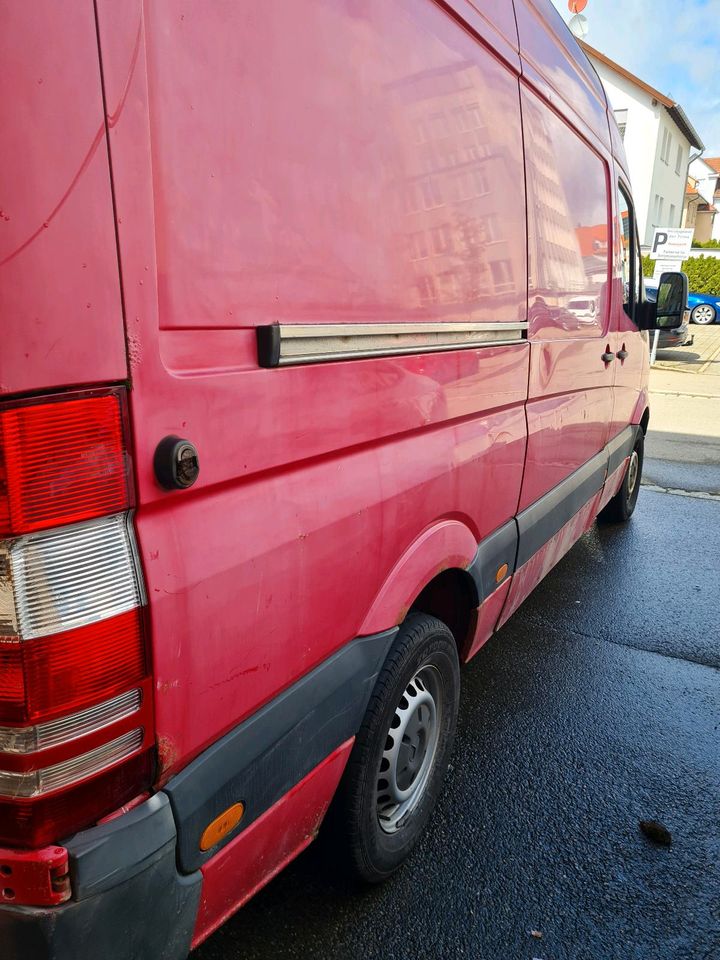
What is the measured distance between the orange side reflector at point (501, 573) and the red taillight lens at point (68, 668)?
1663 millimetres

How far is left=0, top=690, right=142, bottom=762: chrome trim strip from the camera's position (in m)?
1.07

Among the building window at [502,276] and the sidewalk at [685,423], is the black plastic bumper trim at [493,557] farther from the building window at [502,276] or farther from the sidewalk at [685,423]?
the sidewalk at [685,423]

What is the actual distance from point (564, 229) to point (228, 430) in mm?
2230

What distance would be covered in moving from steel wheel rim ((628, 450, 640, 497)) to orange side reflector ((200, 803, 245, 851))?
463cm

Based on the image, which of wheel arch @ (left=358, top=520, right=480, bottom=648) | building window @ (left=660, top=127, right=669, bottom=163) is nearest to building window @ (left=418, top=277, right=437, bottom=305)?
wheel arch @ (left=358, top=520, right=480, bottom=648)

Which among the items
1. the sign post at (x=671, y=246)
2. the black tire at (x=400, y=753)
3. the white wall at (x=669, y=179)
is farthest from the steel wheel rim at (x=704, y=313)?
the black tire at (x=400, y=753)

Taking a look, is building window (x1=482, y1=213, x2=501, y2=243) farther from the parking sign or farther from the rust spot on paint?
the parking sign

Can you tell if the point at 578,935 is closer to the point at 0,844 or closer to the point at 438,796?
the point at 438,796

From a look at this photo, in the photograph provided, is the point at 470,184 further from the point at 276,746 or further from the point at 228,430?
the point at 276,746

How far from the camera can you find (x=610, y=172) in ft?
12.9

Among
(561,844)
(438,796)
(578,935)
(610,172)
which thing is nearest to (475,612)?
(438,796)

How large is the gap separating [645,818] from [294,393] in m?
2.02

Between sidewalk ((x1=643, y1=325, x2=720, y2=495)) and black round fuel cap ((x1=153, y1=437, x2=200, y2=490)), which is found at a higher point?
black round fuel cap ((x1=153, y1=437, x2=200, y2=490))

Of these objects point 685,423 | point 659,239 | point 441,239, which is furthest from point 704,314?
point 441,239
